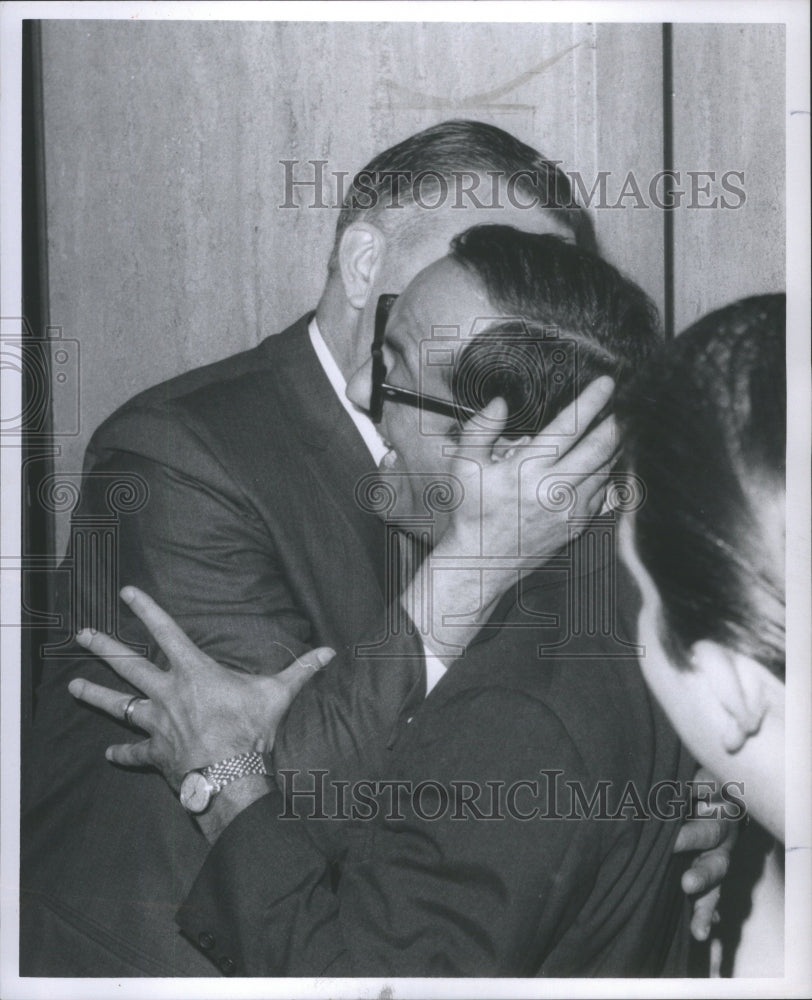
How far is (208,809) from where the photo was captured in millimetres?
1919

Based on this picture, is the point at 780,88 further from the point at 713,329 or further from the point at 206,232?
the point at 206,232

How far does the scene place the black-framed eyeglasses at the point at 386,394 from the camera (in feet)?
6.34

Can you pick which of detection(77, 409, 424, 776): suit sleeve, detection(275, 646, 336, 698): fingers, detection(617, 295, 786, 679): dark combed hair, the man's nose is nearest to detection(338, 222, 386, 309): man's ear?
the man's nose

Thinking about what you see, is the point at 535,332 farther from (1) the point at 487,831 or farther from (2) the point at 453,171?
(1) the point at 487,831

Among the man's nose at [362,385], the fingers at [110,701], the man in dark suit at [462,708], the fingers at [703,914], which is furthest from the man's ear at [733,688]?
the fingers at [110,701]

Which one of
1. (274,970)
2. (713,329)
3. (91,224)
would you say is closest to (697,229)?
(713,329)

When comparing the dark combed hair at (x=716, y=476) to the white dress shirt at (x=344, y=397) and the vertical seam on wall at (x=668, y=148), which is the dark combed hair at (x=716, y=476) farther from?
the white dress shirt at (x=344, y=397)

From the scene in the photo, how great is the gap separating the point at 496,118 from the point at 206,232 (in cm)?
53

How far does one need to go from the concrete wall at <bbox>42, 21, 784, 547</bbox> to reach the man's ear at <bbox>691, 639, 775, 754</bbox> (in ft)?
1.94

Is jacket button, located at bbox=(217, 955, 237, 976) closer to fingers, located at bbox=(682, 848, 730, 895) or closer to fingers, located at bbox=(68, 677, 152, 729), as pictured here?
fingers, located at bbox=(68, 677, 152, 729)

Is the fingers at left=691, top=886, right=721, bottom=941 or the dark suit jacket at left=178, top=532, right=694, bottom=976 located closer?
the dark suit jacket at left=178, top=532, right=694, bottom=976

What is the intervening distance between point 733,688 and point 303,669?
0.74 metres

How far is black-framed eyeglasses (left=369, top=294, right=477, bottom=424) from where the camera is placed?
193 cm

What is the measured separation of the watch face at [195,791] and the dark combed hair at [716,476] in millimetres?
809
